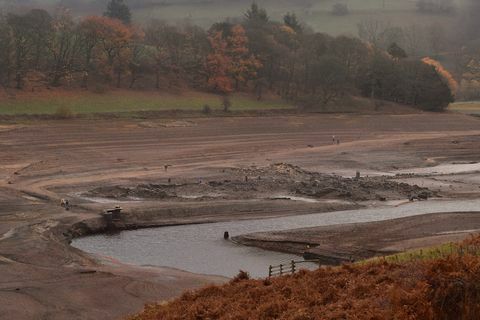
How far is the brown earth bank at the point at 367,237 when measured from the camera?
35500 mm

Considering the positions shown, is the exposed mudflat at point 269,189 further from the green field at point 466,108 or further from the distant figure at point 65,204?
the green field at point 466,108

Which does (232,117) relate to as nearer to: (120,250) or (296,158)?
(296,158)

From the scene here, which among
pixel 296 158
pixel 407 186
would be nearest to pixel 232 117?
pixel 296 158

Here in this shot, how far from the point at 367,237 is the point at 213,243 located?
7.74m

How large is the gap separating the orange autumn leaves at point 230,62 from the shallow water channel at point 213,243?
2281 inches

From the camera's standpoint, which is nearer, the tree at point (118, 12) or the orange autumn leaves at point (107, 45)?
the orange autumn leaves at point (107, 45)

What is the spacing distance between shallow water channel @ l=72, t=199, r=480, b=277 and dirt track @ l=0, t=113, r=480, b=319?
5.17 feet

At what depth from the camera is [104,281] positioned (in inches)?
1132

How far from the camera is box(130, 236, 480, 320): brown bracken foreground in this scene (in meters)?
15.1

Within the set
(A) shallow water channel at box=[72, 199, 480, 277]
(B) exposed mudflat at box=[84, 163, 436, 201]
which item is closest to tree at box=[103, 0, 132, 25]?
(B) exposed mudflat at box=[84, 163, 436, 201]

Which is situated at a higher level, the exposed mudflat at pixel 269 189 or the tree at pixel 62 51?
the tree at pixel 62 51

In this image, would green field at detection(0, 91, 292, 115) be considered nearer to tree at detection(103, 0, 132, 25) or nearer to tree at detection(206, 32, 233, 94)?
tree at detection(206, 32, 233, 94)

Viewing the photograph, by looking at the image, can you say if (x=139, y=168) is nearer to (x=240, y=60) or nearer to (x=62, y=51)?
(x=62, y=51)

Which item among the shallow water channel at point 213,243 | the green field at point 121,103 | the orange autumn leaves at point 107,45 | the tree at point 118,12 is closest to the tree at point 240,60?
the green field at point 121,103
